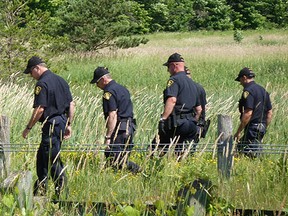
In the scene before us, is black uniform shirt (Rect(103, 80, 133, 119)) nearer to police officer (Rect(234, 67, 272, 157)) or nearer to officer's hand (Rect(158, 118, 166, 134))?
officer's hand (Rect(158, 118, 166, 134))

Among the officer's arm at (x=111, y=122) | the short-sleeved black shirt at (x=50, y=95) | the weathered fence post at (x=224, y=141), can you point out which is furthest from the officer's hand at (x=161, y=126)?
the short-sleeved black shirt at (x=50, y=95)

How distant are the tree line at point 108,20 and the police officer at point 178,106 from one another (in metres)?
8.28

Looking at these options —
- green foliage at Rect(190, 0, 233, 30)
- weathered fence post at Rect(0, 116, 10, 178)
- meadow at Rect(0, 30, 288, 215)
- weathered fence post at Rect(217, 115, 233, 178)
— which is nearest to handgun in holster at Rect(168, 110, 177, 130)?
meadow at Rect(0, 30, 288, 215)

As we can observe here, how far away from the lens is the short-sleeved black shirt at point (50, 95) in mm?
7055

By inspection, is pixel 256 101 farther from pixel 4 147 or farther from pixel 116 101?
pixel 4 147

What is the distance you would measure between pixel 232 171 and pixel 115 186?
117 centimetres

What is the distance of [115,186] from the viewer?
605 cm

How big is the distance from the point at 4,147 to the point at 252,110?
332 cm

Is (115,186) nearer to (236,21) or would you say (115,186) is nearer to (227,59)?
(227,59)

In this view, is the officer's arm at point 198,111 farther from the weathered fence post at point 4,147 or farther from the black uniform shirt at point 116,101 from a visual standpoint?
the weathered fence post at point 4,147

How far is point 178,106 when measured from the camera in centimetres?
818

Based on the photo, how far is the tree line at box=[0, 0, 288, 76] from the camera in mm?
16250

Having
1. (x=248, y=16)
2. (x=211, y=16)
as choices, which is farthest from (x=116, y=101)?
(x=248, y=16)

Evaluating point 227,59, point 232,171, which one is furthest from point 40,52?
point 232,171
